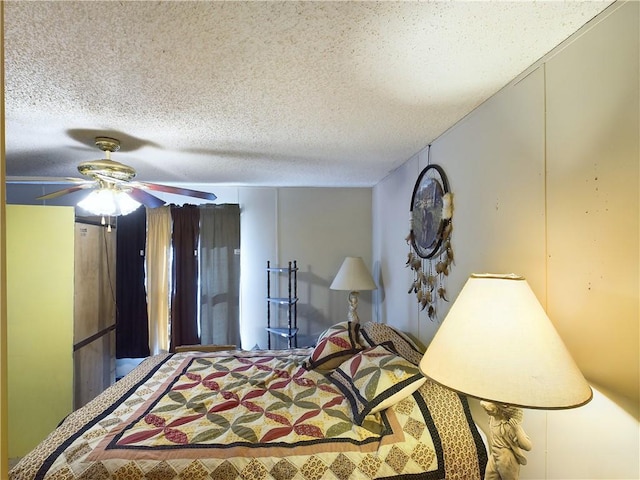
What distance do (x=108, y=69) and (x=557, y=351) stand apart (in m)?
1.84

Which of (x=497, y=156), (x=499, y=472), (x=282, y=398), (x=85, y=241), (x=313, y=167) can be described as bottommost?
(x=282, y=398)

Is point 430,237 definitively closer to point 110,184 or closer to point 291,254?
point 291,254

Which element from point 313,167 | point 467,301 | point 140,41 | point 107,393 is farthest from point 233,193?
point 467,301

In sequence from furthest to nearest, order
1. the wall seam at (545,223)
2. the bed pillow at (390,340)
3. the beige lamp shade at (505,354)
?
1. the bed pillow at (390,340)
2. the wall seam at (545,223)
3. the beige lamp shade at (505,354)

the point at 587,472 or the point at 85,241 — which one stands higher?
the point at 85,241

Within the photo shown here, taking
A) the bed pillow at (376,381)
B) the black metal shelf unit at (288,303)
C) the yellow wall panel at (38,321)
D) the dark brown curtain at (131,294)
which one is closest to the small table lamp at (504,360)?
the bed pillow at (376,381)

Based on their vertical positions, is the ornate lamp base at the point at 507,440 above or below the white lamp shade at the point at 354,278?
below

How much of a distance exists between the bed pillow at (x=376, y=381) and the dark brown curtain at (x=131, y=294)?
2830mm

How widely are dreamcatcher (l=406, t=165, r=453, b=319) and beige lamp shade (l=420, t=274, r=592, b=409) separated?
93 cm

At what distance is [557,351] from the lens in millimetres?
868

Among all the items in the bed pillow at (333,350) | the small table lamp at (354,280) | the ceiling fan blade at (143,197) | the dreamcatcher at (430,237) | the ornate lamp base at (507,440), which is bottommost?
the bed pillow at (333,350)

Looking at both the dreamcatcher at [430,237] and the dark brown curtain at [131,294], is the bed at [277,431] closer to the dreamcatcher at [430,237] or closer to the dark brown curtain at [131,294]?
the dreamcatcher at [430,237]

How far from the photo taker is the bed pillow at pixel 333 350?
85.9 inches

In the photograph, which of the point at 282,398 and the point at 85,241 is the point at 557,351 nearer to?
the point at 282,398
